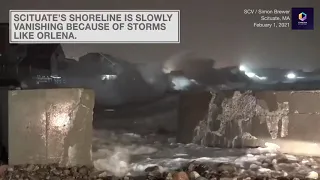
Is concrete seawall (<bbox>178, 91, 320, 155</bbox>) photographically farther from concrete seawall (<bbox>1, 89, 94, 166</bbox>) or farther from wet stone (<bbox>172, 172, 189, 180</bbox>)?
concrete seawall (<bbox>1, 89, 94, 166</bbox>)

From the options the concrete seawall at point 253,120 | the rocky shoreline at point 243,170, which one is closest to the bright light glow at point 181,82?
the concrete seawall at point 253,120

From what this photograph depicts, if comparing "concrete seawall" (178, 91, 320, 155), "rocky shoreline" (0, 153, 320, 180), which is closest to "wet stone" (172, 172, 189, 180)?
"rocky shoreline" (0, 153, 320, 180)

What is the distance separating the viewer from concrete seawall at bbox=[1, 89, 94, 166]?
5.31 feet

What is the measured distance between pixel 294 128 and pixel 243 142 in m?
0.19

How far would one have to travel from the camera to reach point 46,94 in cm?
163

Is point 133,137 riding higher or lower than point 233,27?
lower

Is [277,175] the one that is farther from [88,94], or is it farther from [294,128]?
[88,94]

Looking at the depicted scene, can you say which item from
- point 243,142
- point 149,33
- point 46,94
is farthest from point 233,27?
point 46,94

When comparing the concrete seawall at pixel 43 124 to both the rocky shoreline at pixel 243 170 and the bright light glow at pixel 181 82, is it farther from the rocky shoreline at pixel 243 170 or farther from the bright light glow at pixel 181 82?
Result: the bright light glow at pixel 181 82

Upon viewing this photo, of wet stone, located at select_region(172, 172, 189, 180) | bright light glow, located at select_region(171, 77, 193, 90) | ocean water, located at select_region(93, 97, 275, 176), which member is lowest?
wet stone, located at select_region(172, 172, 189, 180)

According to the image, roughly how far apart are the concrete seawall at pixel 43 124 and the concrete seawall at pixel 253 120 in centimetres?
38

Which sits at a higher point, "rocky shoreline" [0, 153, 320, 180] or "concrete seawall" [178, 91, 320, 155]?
"concrete seawall" [178, 91, 320, 155]

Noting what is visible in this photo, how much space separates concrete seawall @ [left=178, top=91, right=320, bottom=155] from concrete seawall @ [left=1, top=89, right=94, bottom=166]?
378 mm

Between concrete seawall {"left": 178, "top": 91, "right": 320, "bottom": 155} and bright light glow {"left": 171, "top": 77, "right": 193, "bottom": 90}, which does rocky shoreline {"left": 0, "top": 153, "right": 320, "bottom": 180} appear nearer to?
concrete seawall {"left": 178, "top": 91, "right": 320, "bottom": 155}
